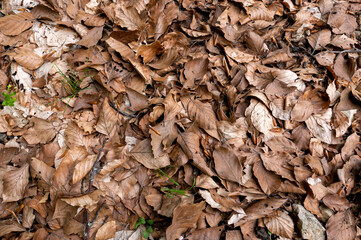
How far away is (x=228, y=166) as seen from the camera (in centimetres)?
188

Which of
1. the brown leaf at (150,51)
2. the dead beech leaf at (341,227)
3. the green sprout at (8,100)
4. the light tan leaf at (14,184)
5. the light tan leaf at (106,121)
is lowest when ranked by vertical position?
the dead beech leaf at (341,227)

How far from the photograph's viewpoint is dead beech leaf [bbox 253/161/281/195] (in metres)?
1.87

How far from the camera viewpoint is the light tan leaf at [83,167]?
1.81 m

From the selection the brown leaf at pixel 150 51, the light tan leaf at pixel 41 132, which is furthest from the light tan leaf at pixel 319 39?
the light tan leaf at pixel 41 132

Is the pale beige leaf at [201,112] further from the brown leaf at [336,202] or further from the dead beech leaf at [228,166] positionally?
the brown leaf at [336,202]

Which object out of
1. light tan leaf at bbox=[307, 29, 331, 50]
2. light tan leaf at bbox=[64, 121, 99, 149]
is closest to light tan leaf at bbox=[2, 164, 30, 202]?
light tan leaf at bbox=[64, 121, 99, 149]

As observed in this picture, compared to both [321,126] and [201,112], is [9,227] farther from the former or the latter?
[321,126]

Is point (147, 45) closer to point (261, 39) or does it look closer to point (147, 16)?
point (147, 16)

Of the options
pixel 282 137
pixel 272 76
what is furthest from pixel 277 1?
pixel 282 137

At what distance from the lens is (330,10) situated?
242cm

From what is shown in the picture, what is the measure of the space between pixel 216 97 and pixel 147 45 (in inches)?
29.2

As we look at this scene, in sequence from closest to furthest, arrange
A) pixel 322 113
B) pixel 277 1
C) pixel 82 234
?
1. pixel 82 234
2. pixel 322 113
3. pixel 277 1

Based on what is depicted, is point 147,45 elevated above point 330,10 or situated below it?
below

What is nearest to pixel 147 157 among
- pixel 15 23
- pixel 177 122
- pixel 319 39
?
pixel 177 122
